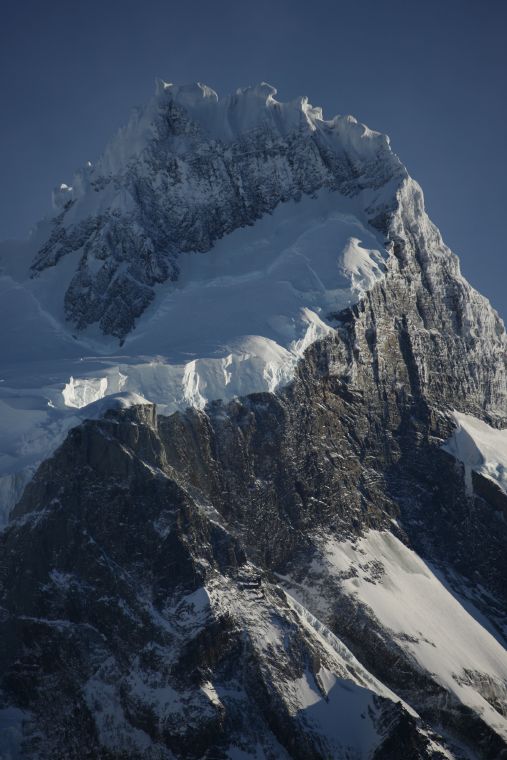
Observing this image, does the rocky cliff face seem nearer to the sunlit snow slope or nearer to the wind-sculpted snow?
the sunlit snow slope

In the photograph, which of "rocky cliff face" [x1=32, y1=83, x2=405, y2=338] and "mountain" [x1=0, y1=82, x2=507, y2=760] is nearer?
"mountain" [x1=0, y1=82, x2=507, y2=760]

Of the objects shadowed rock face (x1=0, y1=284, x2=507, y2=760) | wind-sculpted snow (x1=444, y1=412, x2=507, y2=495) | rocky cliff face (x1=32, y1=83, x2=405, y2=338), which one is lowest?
Result: shadowed rock face (x1=0, y1=284, x2=507, y2=760)

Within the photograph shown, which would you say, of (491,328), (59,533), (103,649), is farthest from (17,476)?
(491,328)

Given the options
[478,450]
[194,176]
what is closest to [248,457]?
[478,450]

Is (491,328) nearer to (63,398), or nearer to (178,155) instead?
(178,155)

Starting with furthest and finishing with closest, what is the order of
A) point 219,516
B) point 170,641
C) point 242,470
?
point 242,470 → point 219,516 → point 170,641

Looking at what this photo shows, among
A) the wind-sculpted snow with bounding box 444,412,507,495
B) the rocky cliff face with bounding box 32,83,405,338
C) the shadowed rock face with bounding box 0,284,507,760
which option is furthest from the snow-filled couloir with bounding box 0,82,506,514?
the wind-sculpted snow with bounding box 444,412,507,495

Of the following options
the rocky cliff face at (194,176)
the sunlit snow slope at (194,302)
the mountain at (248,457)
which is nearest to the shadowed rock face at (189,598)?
the mountain at (248,457)

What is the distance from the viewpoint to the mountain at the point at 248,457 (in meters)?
103

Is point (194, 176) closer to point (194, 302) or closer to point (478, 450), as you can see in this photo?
point (194, 302)

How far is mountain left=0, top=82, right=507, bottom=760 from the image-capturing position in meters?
103

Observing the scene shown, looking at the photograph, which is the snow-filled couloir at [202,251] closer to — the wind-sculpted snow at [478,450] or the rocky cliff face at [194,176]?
the rocky cliff face at [194,176]

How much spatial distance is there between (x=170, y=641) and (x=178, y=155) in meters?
83.0

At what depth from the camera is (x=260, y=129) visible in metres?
171
